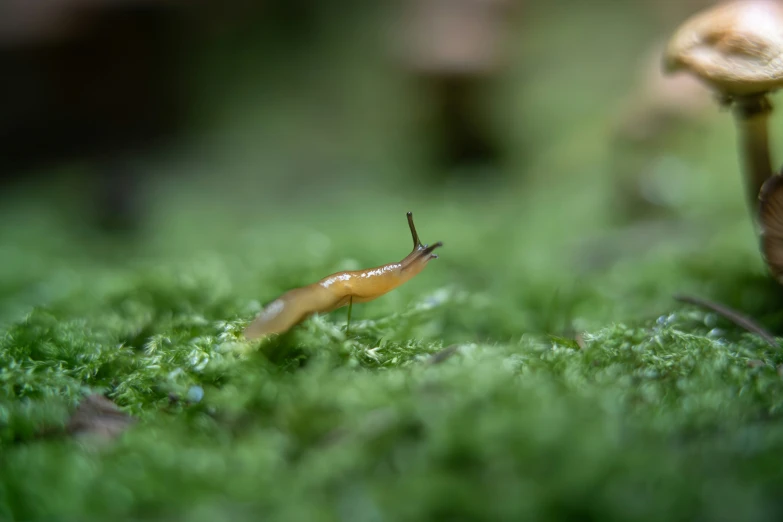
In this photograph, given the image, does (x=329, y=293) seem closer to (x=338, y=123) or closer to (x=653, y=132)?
(x=653, y=132)

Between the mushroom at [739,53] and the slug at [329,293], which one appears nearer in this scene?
the slug at [329,293]

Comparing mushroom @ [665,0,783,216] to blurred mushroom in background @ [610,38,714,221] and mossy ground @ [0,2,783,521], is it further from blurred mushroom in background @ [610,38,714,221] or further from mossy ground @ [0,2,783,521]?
blurred mushroom in background @ [610,38,714,221]

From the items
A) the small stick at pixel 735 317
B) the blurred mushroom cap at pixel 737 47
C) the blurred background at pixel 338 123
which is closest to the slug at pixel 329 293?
the small stick at pixel 735 317

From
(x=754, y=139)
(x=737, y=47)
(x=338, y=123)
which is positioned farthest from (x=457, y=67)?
(x=737, y=47)

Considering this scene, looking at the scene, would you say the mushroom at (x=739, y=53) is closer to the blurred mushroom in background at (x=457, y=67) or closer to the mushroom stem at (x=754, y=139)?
the mushroom stem at (x=754, y=139)

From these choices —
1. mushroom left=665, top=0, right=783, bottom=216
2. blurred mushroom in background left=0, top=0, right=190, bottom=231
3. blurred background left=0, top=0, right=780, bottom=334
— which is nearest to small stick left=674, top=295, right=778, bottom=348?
mushroom left=665, top=0, right=783, bottom=216

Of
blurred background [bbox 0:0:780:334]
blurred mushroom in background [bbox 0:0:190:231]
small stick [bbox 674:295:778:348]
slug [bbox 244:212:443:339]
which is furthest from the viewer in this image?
blurred mushroom in background [bbox 0:0:190:231]
